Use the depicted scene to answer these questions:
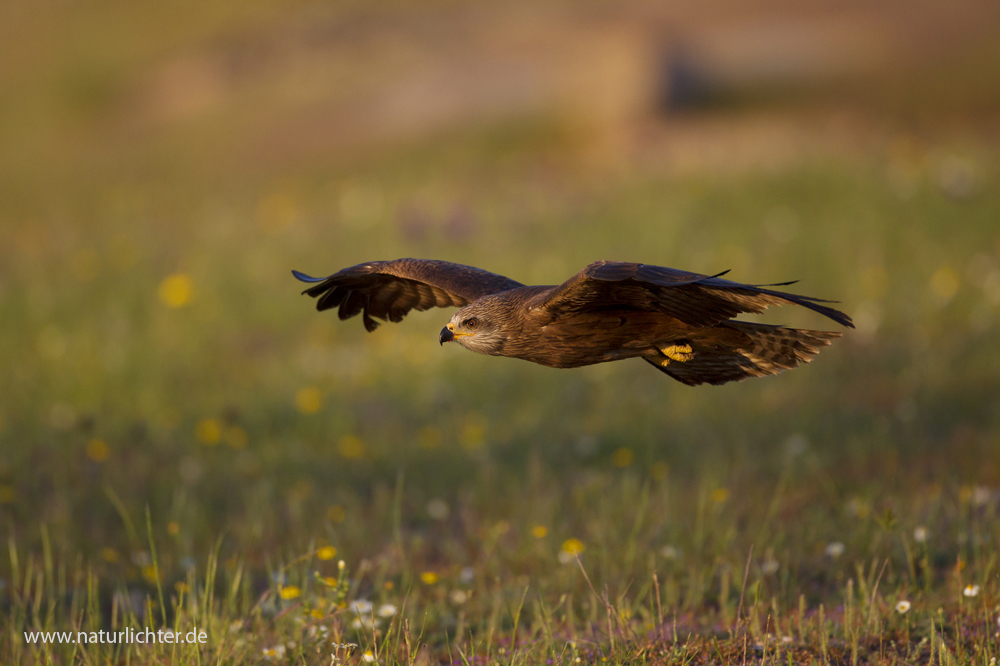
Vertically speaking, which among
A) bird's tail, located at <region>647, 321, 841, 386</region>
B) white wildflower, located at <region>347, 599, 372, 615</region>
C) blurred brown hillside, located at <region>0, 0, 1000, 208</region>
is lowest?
white wildflower, located at <region>347, 599, 372, 615</region>

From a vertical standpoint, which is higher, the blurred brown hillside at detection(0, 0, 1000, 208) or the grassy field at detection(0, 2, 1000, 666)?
the blurred brown hillside at detection(0, 0, 1000, 208)

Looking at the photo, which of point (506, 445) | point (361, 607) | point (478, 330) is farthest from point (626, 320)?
point (506, 445)

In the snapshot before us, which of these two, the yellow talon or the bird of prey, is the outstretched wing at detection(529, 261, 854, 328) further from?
the yellow talon

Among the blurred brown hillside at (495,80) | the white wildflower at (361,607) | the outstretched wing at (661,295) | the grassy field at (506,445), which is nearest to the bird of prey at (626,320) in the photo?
the outstretched wing at (661,295)

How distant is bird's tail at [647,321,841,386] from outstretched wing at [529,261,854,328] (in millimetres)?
250

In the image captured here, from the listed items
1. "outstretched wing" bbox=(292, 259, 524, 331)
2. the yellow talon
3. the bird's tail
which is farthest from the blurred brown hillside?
the yellow talon

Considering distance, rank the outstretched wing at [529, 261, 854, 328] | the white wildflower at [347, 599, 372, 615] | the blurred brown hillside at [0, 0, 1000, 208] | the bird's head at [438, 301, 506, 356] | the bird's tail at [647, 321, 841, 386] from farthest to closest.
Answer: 1. the blurred brown hillside at [0, 0, 1000, 208]
2. the white wildflower at [347, 599, 372, 615]
3. the bird's tail at [647, 321, 841, 386]
4. the bird's head at [438, 301, 506, 356]
5. the outstretched wing at [529, 261, 854, 328]

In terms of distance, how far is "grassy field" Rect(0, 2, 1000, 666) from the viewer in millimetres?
3512

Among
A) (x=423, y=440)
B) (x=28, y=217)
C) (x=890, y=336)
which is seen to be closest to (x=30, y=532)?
(x=423, y=440)

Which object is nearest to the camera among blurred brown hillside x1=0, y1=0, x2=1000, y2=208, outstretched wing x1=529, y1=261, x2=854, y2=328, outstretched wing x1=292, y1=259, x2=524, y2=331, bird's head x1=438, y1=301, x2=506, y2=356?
outstretched wing x1=529, y1=261, x2=854, y2=328

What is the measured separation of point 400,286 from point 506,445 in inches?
84.6

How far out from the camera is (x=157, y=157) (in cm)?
1606

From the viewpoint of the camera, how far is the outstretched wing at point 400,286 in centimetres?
344

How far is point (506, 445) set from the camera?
5.83m
